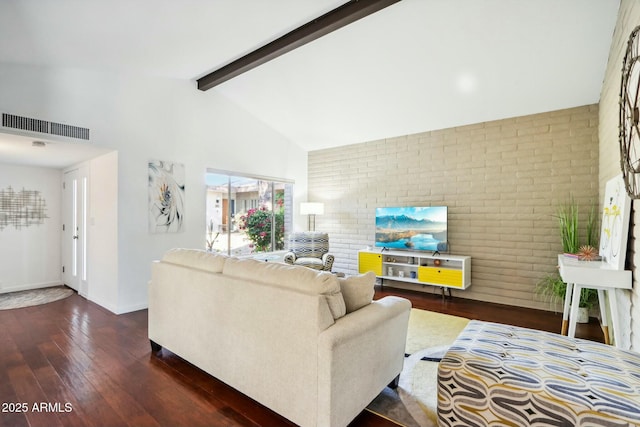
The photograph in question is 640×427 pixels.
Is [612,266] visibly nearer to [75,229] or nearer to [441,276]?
[441,276]

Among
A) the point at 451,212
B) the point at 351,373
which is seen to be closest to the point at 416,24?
Result: the point at 451,212

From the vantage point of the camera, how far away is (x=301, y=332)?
1.70 metres

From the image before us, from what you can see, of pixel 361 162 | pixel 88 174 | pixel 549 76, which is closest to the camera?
pixel 549 76

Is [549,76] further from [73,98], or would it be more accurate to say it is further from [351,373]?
[73,98]

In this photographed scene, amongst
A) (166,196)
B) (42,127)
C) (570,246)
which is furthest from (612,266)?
(42,127)

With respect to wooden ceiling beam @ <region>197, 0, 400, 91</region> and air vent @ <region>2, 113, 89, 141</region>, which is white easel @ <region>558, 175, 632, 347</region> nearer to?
wooden ceiling beam @ <region>197, 0, 400, 91</region>

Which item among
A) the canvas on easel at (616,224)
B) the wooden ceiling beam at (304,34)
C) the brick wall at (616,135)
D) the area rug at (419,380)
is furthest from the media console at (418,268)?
the wooden ceiling beam at (304,34)

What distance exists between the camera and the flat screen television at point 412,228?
4.71 metres

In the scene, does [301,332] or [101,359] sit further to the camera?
[101,359]

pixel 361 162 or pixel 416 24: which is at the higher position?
pixel 416 24

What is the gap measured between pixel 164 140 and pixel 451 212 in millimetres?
4262

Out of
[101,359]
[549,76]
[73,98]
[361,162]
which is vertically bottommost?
[101,359]

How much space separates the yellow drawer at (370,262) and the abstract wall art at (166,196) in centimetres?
288

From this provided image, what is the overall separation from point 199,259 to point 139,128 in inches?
100
